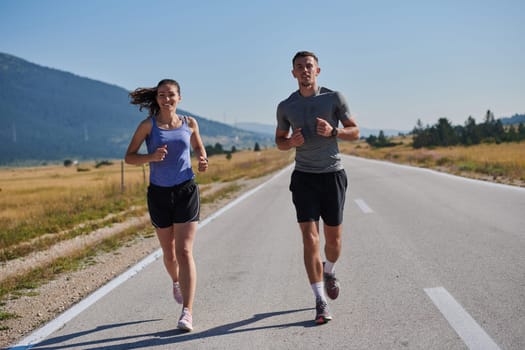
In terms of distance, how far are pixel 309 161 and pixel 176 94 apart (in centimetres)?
128

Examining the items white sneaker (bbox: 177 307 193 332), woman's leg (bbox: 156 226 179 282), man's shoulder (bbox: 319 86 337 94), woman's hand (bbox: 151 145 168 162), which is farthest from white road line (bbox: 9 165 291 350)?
man's shoulder (bbox: 319 86 337 94)

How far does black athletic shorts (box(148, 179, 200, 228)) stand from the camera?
420cm

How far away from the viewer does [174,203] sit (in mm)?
4215

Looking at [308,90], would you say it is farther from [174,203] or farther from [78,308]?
[78,308]

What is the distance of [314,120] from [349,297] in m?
1.68

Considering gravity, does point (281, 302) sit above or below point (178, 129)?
below

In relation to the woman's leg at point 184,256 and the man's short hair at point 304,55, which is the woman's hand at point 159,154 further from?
the man's short hair at point 304,55

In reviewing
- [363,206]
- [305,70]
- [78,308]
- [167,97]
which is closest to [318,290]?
[305,70]

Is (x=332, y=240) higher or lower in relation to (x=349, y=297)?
higher

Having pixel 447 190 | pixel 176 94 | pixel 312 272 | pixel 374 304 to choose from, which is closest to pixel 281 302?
pixel 312 272

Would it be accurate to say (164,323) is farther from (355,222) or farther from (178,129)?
(355,222)

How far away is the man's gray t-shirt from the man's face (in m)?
0.12

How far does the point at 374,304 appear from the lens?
4285 millimetres

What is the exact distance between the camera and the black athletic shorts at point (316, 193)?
4199mm
